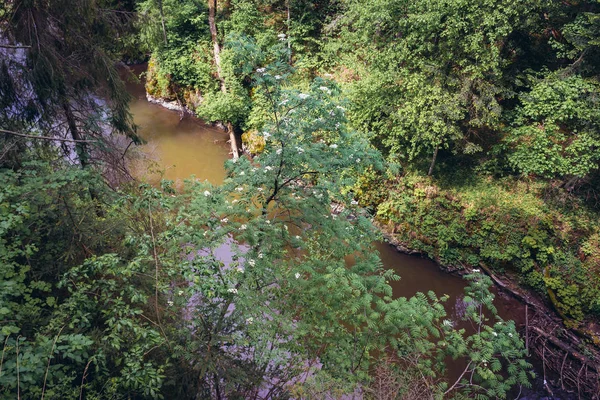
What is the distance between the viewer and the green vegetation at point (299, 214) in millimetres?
4266

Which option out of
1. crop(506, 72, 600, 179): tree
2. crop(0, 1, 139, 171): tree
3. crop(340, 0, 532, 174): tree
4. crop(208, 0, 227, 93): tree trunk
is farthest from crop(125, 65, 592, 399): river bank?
crop(208, 0, 227, 93): tree trunk

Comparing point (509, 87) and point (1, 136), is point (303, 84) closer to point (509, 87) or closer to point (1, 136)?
point (509, 87)

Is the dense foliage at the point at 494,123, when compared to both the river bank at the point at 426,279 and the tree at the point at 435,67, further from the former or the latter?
the river bank at the point at 426,279

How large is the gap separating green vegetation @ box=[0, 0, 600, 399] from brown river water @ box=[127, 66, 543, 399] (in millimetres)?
633

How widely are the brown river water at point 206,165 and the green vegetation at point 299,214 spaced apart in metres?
0.63

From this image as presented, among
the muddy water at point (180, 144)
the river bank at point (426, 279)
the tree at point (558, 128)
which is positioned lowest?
the river bank at point (426, 279)

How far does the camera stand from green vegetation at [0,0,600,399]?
4266 mm

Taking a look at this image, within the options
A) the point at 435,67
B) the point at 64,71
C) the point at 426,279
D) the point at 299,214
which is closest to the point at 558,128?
the point at 435,67

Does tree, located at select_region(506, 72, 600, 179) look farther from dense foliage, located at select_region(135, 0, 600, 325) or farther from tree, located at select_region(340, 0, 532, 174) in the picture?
tree, located at select_region(340, 0, 532, 174)

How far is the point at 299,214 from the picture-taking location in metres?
6.48

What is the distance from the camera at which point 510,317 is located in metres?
9.40

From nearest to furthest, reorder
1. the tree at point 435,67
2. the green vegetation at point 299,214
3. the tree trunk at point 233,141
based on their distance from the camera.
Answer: the green vegetation at point 299,214 < the tree at point 435,67 < the tree trunk at point 233,141

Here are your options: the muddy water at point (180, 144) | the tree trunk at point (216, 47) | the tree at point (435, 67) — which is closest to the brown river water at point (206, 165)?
the muddy water at point (180, 144)

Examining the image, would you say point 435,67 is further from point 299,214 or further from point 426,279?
point 299,214
